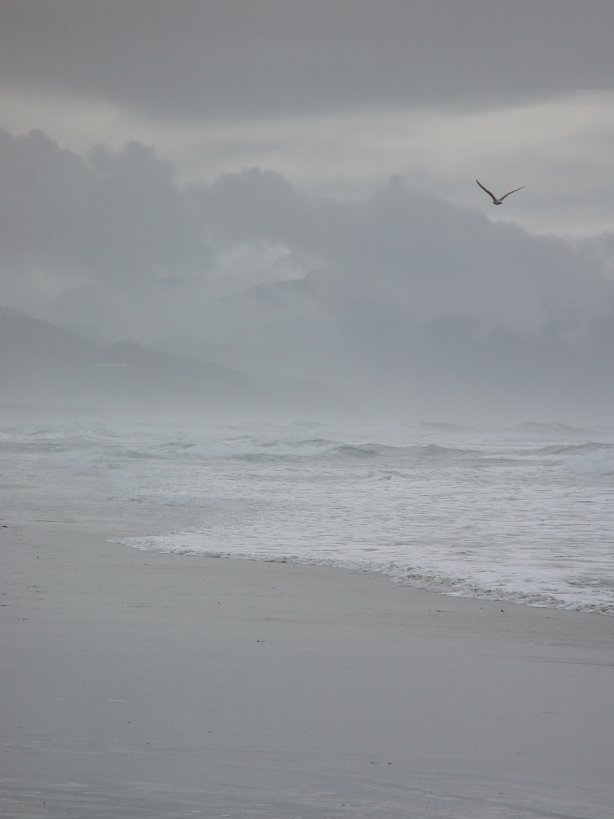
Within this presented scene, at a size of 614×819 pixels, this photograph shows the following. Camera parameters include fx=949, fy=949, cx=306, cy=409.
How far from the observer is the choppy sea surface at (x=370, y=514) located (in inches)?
373

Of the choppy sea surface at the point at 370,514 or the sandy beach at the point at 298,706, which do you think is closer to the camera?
the sandy beach at the point at 298,706

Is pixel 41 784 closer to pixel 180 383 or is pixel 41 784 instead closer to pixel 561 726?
pixel 561 726

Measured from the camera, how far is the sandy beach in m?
3.65

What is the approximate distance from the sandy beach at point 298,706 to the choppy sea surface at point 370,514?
1.76m

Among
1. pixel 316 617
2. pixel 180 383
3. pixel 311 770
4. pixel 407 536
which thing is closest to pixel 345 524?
pixel 407 536

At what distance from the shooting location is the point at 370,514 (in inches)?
586

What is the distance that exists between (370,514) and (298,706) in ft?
33.4

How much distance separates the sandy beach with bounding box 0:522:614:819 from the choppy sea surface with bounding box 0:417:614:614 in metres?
1.76

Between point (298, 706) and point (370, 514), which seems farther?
point (370, 514)

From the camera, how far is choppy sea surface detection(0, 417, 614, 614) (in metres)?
9.48

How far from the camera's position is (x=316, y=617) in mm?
7109

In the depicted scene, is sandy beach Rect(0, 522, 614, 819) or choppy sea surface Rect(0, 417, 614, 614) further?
choppy sea surface Rect(0, 417, 614, 614)

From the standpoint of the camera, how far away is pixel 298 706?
4734mm

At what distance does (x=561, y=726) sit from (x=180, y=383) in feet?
630
